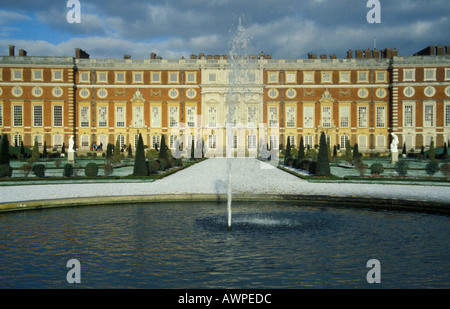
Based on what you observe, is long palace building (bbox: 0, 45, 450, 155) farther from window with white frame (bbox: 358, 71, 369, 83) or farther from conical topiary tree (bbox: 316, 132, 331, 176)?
conical topiary tree (bbox: 316, 132, 331, 176)

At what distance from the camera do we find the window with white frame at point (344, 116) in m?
42.8

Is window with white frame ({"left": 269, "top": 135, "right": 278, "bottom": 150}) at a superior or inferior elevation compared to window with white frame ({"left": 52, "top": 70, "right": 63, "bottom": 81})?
inferior

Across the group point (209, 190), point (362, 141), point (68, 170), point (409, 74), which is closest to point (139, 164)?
point (68, 170)

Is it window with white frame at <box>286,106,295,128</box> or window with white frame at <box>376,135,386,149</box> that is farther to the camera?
window with white frame at <box>286,106,295,128</box>

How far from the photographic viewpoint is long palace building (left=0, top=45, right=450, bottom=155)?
41219 millimetres

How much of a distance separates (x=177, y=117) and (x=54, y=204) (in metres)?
33.7

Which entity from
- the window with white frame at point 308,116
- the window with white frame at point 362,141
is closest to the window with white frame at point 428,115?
the window with white frame at point 362,141

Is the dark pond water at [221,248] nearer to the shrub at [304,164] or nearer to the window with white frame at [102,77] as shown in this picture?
the shrub at [304,164]

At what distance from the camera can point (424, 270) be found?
568 cm

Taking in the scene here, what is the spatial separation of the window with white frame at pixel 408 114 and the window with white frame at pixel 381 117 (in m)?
1.82

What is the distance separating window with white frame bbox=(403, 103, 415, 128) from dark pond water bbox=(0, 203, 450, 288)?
34.6m

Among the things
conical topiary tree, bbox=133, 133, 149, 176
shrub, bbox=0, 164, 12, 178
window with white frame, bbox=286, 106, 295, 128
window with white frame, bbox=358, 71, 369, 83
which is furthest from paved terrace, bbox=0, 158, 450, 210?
window with white frame, bbox=358, 71, 369, 83
